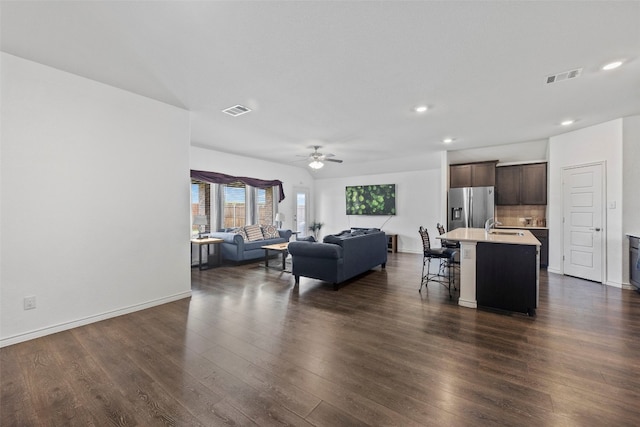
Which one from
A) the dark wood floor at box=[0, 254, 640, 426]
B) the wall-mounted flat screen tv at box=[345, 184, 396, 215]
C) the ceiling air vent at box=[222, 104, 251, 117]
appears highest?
the ceiling air vent at box=[222, 104, 251, 117]

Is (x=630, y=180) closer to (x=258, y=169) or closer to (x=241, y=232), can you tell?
(x=241, y=232)

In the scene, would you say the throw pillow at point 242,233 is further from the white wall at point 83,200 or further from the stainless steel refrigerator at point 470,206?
the stainless steel refrigerator at point 470,206

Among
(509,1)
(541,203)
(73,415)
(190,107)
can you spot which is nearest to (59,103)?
(190,107)

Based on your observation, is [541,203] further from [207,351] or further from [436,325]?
[207,351]

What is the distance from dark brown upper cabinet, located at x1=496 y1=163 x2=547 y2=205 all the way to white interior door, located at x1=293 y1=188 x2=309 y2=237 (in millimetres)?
5824

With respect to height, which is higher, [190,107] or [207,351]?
[190,107]

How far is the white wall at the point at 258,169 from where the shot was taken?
253 inches

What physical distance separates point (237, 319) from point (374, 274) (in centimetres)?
302

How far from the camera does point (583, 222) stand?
4.87 metres

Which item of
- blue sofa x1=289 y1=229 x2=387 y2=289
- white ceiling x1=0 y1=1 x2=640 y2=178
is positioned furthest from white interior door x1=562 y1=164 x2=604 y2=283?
blue sofa x1=289 y1=229 x2=387 y2=289

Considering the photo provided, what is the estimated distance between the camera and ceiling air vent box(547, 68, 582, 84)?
2780 millimetres

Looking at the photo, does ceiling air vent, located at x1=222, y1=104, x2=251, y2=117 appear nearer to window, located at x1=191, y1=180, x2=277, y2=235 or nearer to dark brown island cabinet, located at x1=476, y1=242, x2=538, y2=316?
window, located at x1=191, y1=180, x2=277, y2=235

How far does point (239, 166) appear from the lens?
7.29 metres

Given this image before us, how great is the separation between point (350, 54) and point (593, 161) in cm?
505
